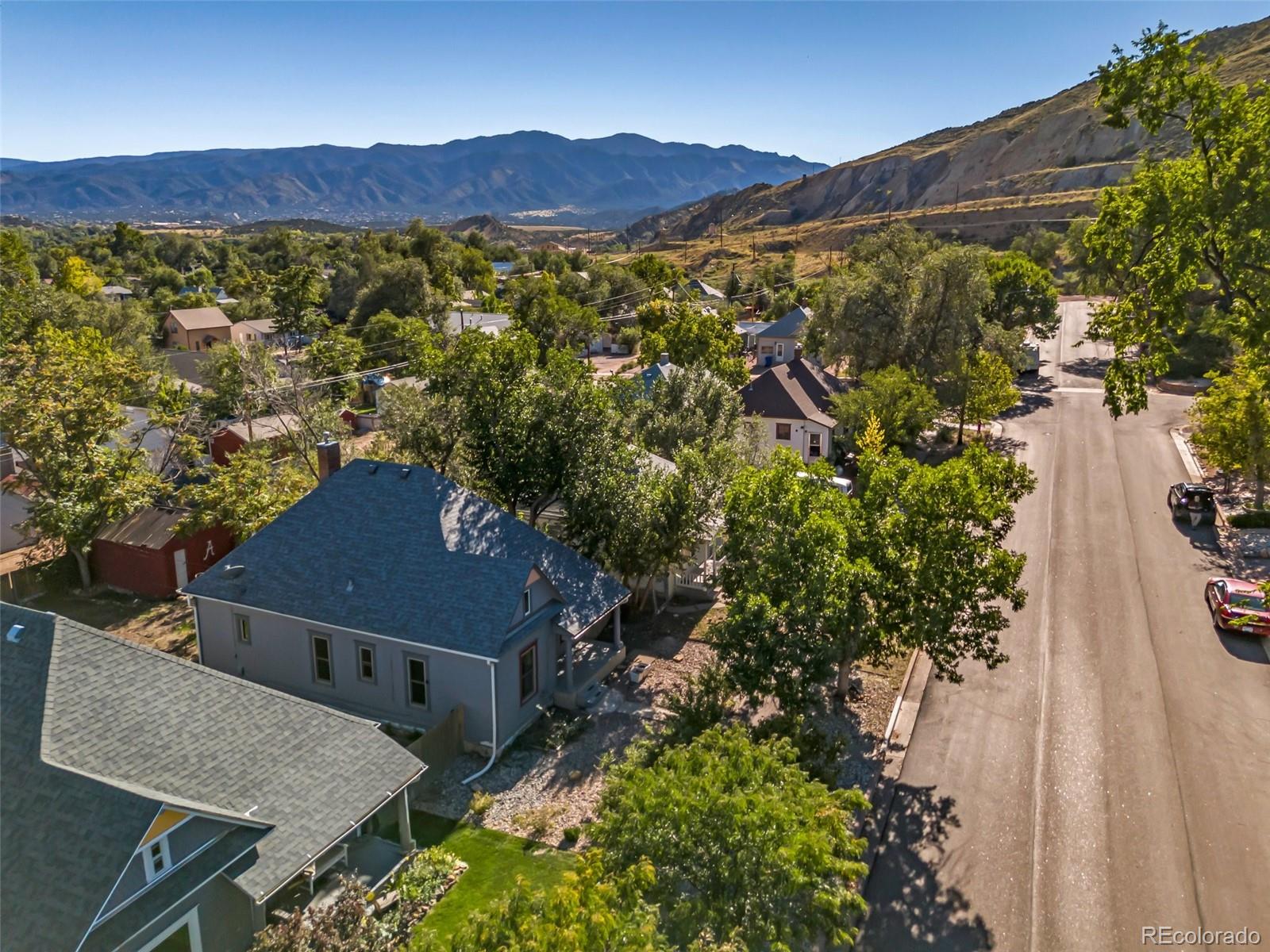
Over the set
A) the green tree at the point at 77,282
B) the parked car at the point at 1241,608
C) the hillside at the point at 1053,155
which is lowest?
the parked car at the point at 1241,608

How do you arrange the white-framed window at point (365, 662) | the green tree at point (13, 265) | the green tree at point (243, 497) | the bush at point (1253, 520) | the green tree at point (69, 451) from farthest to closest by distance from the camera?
the green tree at point (13, 265) < the bush at point (1253, 520) < the green tree at point (69, 451) < the green tree at point (243, 497) < the white-framed window at point (365, 662)

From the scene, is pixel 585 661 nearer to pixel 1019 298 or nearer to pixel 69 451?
pixel 69 451

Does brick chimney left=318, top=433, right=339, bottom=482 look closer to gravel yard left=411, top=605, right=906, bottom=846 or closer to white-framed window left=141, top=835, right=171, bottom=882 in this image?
gravel yard left=411, top=605, right=906, bottom=846

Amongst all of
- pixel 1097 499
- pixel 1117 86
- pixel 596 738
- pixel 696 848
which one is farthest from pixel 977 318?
pixel 696 848

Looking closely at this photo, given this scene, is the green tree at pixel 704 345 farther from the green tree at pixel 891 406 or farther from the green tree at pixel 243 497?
the green tree at pixel 243 497

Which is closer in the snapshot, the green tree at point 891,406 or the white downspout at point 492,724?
the white downspout at point 492,724

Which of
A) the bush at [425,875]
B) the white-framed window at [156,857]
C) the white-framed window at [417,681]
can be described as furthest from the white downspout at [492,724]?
the white-framed window at [156,857]

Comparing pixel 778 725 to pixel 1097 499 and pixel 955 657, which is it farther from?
pixel 1097 499

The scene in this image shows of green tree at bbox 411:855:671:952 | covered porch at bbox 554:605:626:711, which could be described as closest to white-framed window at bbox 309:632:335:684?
covered porch at bbox 554:605:626:711
